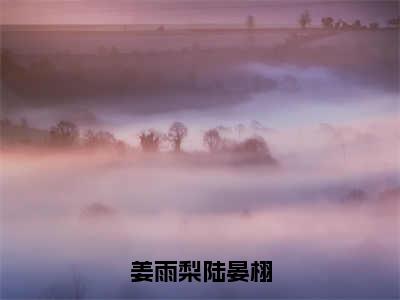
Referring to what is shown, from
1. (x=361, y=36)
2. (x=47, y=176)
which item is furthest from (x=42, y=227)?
(x=361, y=36)

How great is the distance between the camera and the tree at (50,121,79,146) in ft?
6.47

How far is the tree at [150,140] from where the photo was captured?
1.97 metres

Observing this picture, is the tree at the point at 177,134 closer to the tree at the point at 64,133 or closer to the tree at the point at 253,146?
the tree at the point at 253,146

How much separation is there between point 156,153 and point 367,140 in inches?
31.5

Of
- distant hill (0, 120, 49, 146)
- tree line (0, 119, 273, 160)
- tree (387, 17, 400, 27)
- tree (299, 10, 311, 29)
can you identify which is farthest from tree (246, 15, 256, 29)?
distant hill (0, 120, 49, 146)

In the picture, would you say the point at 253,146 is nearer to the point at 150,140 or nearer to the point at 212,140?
the point at 212,140

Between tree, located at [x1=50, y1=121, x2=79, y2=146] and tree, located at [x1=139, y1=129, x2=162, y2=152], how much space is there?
0.83ft

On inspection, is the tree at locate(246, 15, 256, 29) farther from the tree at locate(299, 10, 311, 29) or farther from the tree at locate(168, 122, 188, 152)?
the tree at locate(168, 122, 188, 152)

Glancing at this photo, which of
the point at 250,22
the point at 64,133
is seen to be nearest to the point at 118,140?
the point at 64,133

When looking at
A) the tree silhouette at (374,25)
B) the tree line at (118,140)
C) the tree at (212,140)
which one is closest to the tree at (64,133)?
the tree line at (118,140)

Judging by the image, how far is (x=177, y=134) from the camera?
1.97m

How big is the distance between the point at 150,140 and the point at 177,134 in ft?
0.34

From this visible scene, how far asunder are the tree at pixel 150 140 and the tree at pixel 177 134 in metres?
0.05

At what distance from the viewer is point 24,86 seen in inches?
78.2
